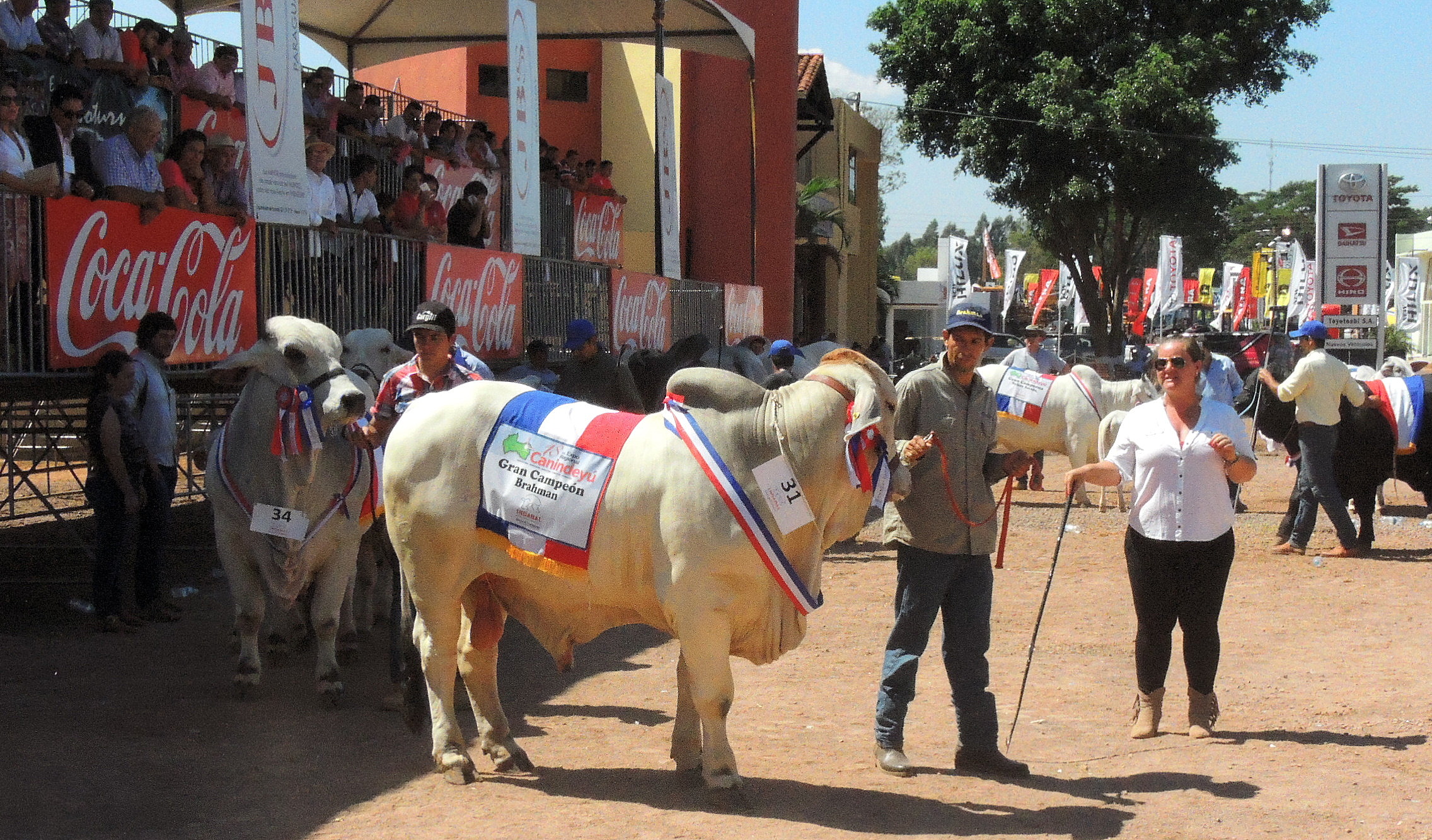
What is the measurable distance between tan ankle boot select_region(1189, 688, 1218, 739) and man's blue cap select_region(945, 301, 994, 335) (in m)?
2.12

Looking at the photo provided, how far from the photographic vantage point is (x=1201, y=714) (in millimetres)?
6801

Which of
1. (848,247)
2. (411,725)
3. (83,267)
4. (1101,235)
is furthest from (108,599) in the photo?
(848,247)

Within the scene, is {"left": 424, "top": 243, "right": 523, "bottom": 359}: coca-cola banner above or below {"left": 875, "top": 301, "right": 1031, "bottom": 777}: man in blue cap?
above

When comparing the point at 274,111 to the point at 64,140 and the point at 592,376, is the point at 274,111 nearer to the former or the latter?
the point at 64,140

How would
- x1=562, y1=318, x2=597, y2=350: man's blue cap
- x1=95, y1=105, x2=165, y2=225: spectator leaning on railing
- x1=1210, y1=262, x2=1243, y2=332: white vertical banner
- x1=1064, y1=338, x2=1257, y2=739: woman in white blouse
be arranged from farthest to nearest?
x1=1210, y1=262, x2=1243, y2=332: white vertical banner, x1=562, y1=318, x2=597, y2=350: man's blue cap, x1=95, y1=105, x2=165, y2=225: spectator leaning on railing, x1=1064, y1=338, x2=1257, y2=739: woman in white blouse

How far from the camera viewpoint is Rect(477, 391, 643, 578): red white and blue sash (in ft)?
17.7

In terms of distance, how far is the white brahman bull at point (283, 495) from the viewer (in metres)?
7.23

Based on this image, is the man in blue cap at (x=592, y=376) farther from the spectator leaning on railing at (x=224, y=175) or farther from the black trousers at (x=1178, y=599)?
the black trousers at (x=1178, y=599)

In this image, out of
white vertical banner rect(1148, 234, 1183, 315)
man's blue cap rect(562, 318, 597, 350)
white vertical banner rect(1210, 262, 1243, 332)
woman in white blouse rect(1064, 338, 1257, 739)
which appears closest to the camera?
woman in white blouse rect(1064, 338, 1257, 739)

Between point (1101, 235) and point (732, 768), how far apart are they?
29.5m

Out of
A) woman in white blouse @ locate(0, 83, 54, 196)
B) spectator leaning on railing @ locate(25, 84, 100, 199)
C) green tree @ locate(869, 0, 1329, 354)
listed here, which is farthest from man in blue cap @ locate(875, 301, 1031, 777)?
green tree @ locate(869, 0, 1329, 354)

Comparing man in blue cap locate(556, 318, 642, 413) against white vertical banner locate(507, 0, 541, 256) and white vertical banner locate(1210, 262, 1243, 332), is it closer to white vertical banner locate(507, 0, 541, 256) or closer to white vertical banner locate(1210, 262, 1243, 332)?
white vertical banner locate(507, 0, 541, 256)

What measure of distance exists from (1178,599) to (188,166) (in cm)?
693

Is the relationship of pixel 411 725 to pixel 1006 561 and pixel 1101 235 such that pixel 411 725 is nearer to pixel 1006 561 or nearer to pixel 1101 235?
pixel 1006 561
